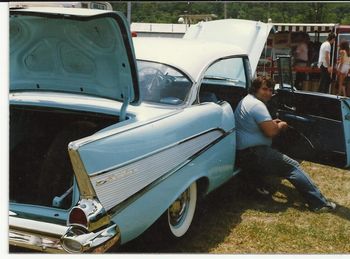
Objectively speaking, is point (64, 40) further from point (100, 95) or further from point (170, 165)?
point (170, 165)

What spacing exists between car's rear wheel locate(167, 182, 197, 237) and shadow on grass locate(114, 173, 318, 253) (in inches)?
3.0

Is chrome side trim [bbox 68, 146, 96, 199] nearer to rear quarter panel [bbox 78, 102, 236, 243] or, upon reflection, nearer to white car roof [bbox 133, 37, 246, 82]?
rear quarter panel [bbox 78, 102, 236, 243]

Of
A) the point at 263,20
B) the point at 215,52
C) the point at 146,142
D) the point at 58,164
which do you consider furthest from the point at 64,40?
the point at 263,20

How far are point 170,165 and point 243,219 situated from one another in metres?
1.22

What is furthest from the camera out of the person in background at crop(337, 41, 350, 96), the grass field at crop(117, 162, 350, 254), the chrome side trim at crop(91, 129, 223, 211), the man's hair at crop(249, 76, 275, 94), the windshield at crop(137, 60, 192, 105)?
the person in background at crop(337, 41, 350, 96)

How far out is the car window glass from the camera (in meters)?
4.60

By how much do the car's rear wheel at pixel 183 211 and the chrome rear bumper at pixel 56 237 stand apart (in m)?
0.71

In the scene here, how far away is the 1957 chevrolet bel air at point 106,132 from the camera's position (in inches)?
95.2

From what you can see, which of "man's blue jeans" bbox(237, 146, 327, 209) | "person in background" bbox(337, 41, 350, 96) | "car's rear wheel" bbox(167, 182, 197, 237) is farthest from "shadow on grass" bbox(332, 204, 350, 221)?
"person in background" bbox(337, 41, 350, 96)

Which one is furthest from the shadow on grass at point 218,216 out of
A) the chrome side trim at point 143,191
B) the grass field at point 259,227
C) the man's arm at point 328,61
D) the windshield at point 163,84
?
the man's arm at point 328,61

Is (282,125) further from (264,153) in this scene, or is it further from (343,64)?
(343,64)

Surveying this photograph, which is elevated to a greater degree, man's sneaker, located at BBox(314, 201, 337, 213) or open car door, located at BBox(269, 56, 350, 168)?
open car door, located at BBox(269, 56, 350, 168)

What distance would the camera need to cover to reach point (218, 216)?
3.83 metres

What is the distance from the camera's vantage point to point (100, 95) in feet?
11.2
